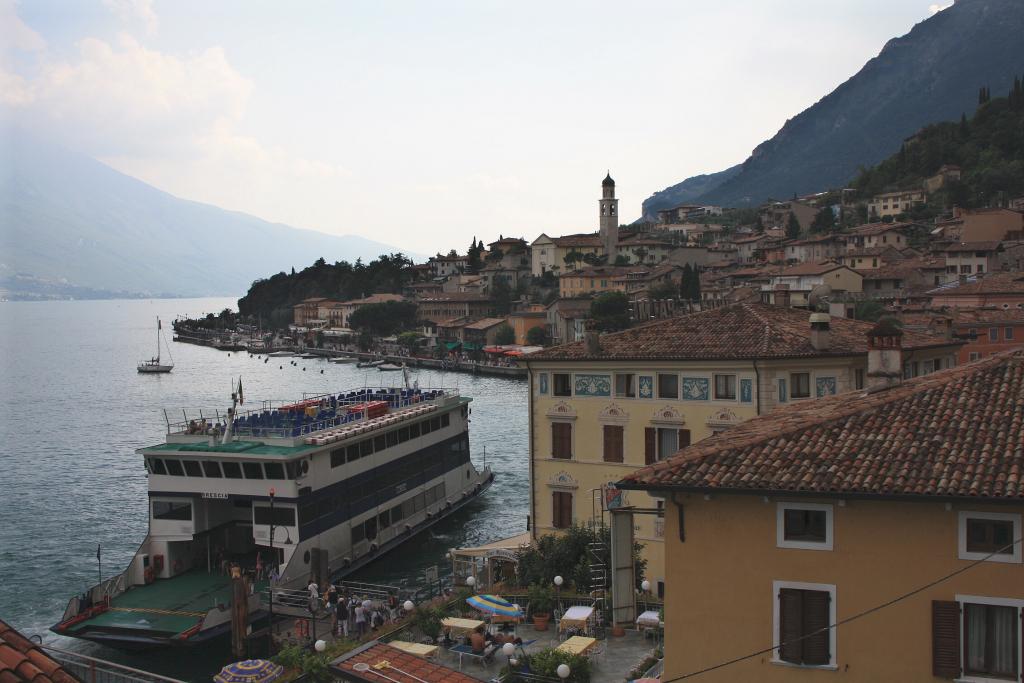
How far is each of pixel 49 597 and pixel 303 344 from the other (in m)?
136

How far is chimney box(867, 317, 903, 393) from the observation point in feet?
49.9

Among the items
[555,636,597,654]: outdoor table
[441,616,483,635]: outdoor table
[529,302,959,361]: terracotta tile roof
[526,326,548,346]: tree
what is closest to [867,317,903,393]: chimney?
[555,636,597,654]: outdoor table

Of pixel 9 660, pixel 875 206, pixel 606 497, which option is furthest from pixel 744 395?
pixel 875 206

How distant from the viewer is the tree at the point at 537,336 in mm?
116312

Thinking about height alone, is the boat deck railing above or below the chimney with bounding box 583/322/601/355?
below

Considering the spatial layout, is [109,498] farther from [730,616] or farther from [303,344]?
[303,344]

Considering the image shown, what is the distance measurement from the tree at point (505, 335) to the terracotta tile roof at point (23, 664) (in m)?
115

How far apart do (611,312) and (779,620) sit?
9018 cm

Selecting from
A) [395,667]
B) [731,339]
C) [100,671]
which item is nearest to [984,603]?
[395,667]

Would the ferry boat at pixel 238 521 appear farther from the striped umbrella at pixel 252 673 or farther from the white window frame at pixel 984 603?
the white window frame at pixel 984 603

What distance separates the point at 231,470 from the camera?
2747 centimetres

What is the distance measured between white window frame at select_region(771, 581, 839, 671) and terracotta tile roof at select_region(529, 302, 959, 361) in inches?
555

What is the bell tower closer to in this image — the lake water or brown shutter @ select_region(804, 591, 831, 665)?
the lake water

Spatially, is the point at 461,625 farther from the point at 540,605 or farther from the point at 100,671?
the point at 100,671
